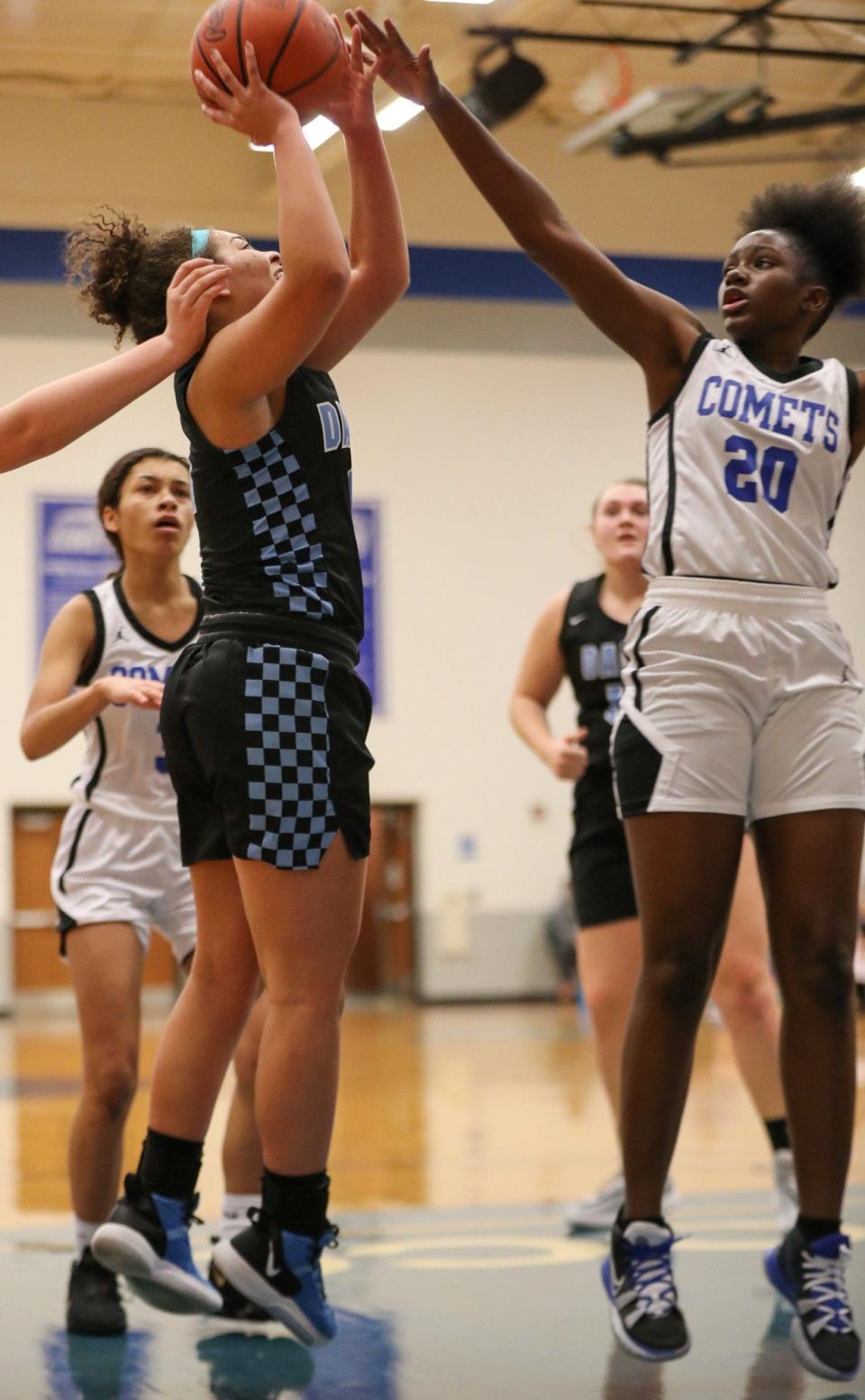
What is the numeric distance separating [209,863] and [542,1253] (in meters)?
1.76

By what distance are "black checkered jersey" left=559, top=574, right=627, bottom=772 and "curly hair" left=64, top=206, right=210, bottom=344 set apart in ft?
6.14

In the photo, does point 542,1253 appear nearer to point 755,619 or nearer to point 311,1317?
point 311,1317

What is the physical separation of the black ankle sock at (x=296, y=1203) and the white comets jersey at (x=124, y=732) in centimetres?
126

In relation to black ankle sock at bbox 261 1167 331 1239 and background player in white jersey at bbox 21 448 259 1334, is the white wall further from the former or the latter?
black ankle sock at bbox 261 1167 331 1239

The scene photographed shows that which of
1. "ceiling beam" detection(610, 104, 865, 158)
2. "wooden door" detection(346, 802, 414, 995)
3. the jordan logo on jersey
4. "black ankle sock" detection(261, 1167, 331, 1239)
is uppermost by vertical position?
"ceiling beam" detection(610, 104, 865, 158)

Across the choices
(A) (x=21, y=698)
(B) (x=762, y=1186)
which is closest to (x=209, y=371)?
(B) (x=762, y=1186)

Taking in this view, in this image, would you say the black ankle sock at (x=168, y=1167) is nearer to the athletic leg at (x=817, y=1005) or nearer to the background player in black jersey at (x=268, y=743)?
the background player in black jersey at (x=268, y=743)

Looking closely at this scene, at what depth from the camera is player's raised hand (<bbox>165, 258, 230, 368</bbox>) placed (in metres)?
2.71

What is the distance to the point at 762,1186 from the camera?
514 centimetres

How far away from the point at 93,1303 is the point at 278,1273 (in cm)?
82

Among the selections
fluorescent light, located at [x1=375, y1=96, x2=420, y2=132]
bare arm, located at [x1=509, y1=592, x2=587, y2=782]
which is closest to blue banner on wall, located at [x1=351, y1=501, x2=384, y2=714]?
fluorescent light, located at [x1=375, y1=96, x2=420, y2=132]

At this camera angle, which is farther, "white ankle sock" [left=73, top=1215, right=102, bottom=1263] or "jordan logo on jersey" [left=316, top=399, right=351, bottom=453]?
"white ankle sock" [left=73, top=1215, right=102, bottom=1263]

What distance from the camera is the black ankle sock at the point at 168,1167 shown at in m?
2.85

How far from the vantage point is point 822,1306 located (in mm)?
2744
